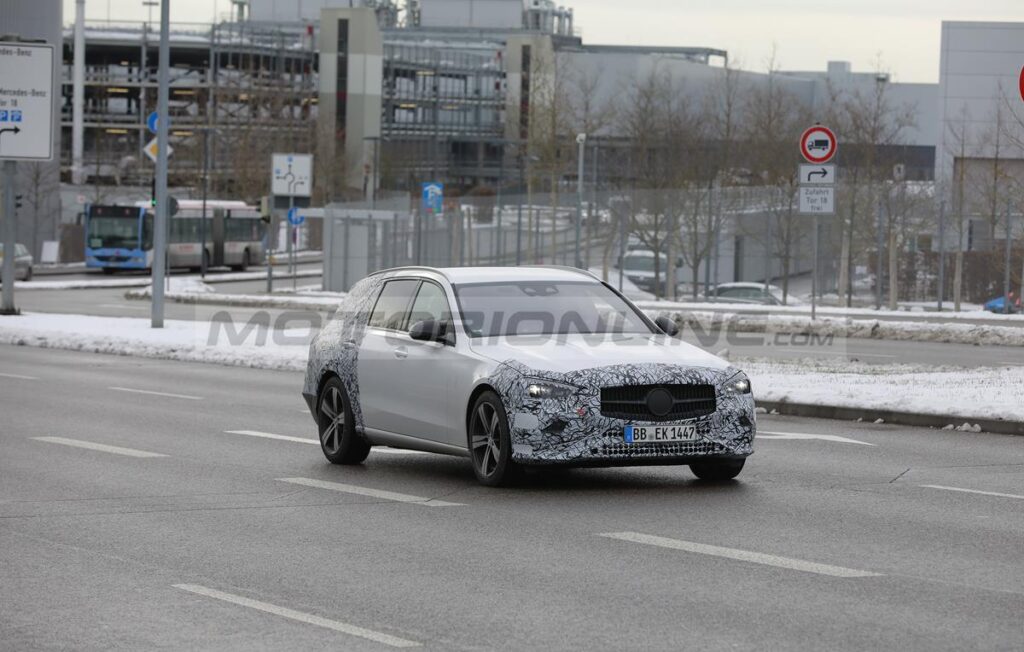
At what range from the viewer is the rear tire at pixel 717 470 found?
1216 cm

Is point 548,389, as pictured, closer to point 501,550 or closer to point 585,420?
point 585,420

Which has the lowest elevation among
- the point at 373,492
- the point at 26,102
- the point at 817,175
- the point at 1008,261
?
the point at 373,492

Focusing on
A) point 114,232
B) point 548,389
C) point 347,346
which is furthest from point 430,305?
point 114,232

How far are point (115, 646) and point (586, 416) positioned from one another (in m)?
4.99

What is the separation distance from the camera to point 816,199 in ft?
94.3

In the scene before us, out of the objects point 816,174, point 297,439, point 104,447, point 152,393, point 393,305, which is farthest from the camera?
point 816,174

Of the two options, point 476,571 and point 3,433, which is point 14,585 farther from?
point 3,433

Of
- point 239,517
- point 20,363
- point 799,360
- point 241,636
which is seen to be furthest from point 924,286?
point 241,636

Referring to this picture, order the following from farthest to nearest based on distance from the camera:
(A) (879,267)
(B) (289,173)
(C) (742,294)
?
(B) (289,173), (C) (742,294), (A) (879,267)

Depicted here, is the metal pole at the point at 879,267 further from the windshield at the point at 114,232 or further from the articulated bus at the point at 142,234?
the windshield at the point at 114,232

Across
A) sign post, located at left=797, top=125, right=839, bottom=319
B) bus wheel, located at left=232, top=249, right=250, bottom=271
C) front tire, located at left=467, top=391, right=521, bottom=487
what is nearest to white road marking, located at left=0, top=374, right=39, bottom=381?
sign post, located at left=797, top=125, right=839, bottom=319

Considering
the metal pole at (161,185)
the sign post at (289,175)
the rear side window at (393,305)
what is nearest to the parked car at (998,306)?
the metal pole at (161,185)

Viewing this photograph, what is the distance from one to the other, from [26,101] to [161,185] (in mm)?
4874

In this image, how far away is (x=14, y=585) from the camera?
8281 millimetres
